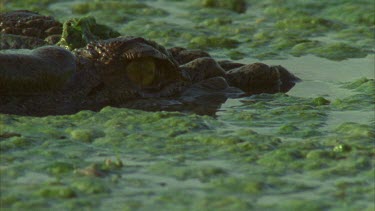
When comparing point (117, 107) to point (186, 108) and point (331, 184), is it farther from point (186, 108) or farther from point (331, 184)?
point (331, 184)

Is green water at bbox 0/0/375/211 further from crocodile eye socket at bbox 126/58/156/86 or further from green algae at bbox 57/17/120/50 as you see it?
green algae at bbox 57/17/120/50

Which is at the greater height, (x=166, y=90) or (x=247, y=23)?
(x=247, y=23)

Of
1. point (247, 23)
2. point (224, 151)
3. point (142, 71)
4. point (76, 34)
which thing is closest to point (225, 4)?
point (247, 23)

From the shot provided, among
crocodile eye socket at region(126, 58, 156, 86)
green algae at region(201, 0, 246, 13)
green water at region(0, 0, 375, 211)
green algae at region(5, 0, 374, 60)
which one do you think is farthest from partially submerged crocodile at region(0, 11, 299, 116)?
green algae at region(201, 0, 246, 13)

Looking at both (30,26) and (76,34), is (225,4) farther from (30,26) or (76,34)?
(76,34)

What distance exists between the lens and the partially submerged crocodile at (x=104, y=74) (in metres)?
7.30

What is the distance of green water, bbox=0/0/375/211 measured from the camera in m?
5.61

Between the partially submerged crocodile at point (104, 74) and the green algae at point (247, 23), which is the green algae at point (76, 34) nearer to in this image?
the partially submerged crocodile at point (104, 74)

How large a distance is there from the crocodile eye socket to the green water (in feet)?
1.67

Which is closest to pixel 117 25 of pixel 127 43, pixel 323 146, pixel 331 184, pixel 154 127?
pixel 127 43

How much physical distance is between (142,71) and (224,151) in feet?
4.98

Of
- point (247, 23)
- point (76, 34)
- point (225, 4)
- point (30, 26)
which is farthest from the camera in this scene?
point (225, 4)

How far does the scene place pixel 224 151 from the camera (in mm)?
6461

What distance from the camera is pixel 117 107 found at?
756cm
